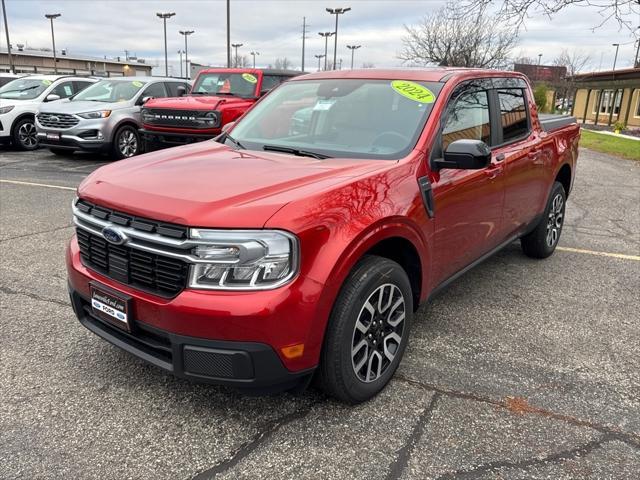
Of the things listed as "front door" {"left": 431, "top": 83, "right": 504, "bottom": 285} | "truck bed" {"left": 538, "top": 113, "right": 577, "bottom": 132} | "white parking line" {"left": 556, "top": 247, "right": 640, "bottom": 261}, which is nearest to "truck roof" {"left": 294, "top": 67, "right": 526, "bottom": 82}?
"front door" {"left": 431, "top": 83, "right": 504, "bottom": 285}

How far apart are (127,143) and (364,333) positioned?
10532mm

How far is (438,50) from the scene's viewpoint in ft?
134

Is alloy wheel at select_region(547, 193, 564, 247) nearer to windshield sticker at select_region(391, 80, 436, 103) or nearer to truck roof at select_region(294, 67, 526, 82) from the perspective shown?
truck roof at select_region(294, 67, 526, 82)

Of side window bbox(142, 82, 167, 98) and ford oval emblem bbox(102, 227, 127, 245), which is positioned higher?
side window bbox(142, 82, 167, 98)

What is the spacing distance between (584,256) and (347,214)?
4.19m

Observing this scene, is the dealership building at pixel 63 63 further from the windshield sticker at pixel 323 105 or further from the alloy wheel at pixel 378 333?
the alloy wheel at pixel 378 333

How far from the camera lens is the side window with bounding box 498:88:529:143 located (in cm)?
441

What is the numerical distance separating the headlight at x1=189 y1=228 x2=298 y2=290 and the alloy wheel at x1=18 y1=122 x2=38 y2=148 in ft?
42.9

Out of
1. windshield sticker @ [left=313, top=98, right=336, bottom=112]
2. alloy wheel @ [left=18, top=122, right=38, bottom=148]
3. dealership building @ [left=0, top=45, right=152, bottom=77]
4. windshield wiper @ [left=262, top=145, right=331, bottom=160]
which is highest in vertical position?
dealership building @ [left=0, top=45, right=152, bottom=77]

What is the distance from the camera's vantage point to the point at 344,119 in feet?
12.1

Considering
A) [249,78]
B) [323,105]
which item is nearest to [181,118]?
[249,78]

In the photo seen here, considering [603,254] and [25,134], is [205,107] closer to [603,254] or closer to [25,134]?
[25,134]

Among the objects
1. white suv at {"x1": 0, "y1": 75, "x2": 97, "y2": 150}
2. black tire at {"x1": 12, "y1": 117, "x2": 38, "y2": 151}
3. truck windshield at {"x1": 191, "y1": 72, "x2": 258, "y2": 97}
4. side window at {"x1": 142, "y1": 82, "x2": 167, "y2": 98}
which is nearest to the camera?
truck windshield at {"x1": 191, "y1": 72, "x2": 258, "y2": 97}

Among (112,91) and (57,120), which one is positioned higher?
(112,91)
